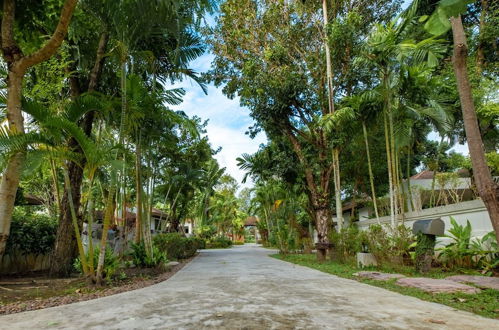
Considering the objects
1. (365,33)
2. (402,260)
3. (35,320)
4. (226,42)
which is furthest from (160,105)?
(365,33)

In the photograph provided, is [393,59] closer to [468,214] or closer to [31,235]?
[468,214]

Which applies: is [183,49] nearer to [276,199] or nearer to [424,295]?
[424,295]

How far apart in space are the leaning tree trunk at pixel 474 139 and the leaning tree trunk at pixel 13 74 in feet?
20.0

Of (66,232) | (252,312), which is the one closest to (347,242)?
(252,312)

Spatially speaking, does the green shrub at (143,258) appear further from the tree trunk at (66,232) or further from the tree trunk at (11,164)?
the tree trunk at (11,164)

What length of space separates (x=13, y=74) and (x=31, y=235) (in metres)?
5.38

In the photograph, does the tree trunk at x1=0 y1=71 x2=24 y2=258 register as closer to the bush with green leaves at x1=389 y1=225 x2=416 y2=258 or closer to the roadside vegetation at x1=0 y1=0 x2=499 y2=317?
the roadside vegetation at x1=0 y1=0 x2=499 y2=317

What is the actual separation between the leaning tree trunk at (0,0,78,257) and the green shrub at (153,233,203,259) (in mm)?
6425

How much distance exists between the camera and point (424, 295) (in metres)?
4.81

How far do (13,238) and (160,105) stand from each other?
530cm

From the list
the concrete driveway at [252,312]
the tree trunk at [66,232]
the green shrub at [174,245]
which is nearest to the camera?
the concrete driveway at [252,312]

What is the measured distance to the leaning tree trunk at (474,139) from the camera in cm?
457

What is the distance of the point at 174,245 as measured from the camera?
13.2 metres

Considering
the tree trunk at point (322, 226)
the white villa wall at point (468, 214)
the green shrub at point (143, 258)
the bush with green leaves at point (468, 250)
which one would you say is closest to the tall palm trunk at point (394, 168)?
the white villa wall at point (468, 214)
